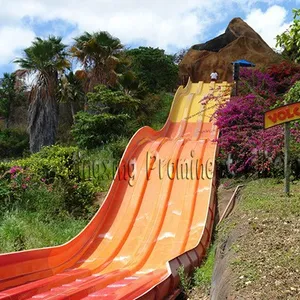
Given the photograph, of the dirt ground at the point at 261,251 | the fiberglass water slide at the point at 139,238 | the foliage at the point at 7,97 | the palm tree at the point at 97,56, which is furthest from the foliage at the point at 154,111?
the foliage at the point at 7,97

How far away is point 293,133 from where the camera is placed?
Result: 26.6 feet

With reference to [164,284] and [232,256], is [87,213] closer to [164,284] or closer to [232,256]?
[164,284]

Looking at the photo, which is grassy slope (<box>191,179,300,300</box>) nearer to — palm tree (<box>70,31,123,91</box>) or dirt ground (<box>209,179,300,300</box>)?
dirt ground (<box>209,179,300,300</box>)

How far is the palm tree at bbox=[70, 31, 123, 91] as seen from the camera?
15396 millimetres

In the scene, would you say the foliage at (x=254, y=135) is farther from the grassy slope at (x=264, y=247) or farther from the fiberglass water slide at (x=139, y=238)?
the grassy slope at (x=264, y=247)

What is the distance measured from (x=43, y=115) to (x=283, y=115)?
400 inches

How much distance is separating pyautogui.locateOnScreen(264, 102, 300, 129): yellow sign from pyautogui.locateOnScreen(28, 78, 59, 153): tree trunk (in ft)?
32.0

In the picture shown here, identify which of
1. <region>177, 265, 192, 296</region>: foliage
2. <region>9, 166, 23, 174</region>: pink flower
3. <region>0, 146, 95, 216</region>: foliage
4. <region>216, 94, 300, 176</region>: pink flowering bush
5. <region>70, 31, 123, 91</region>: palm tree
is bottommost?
<region>177, 265, 192, 296</region>: foliage

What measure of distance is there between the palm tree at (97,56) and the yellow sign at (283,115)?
9.83 meters

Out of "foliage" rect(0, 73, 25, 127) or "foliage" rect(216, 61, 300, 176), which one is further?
"foliage" rect(0, 73, 25, 127)

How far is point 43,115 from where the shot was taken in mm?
14695

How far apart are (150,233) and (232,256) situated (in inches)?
114

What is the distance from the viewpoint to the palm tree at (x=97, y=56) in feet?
50.5

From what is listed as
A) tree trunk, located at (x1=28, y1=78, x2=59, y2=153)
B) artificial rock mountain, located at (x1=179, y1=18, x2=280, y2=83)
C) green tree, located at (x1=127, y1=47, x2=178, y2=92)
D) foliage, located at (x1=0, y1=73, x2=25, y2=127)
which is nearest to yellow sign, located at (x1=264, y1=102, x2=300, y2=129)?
tree trunk, located at (x1=28, y1=78, x2=59, y2=153)
